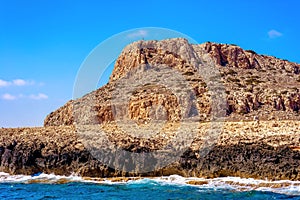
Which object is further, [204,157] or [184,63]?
[184,63]

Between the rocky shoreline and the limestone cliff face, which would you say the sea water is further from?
the limestone cliff face

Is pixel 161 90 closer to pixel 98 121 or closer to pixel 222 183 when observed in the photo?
pixel 98 121

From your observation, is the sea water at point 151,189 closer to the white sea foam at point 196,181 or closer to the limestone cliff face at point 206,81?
the white sea foam at point 196,181

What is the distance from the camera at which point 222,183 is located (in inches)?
958

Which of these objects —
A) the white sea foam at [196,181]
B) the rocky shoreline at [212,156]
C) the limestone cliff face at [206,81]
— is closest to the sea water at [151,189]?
the white sea foam at [196,181]

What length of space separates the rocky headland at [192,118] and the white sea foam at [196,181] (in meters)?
0.73

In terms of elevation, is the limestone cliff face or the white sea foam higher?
the limestone cliff face

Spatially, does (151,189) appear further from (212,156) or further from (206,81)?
(206,81)

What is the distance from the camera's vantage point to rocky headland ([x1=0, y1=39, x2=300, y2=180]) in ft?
88.1

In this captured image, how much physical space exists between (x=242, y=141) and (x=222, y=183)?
5.18m

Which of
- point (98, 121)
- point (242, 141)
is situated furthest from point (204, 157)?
point (98, 121)

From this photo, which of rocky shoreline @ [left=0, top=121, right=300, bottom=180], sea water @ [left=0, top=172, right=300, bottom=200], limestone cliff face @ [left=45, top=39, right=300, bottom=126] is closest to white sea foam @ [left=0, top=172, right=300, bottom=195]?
sea water @ [left=0, top=172, right=300, bottom=200]

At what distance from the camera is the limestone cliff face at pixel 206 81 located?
61.2 metres

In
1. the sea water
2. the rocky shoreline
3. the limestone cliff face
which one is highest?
the limestone cliff face
